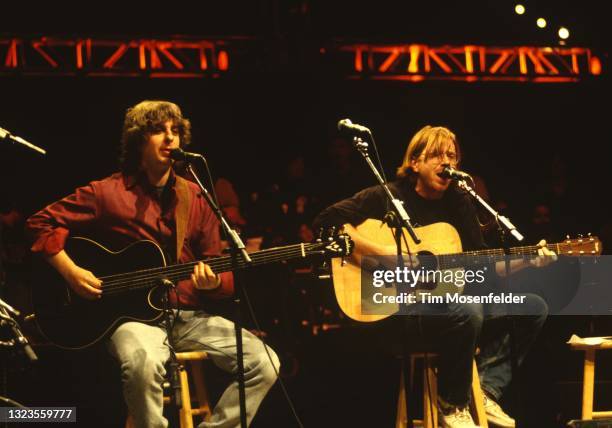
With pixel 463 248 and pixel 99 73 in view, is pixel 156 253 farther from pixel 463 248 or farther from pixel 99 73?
pixel 99 73

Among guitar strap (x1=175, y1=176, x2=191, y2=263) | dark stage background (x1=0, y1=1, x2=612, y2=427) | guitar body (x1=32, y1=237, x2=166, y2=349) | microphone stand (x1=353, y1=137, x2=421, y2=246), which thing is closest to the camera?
microphone stand (x1=353, y1=137, x2=421, y2=246)

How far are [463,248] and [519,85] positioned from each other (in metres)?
6.45

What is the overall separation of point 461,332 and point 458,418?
45 cm

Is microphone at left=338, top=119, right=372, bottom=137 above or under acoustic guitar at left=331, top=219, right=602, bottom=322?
above

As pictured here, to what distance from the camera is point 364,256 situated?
5.01m

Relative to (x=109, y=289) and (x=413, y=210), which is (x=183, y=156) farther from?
(x=413, y=210)

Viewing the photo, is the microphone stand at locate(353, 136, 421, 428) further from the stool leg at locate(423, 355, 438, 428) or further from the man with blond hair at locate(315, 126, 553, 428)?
the man with blond hair at locate(315, 126, 553, 428)

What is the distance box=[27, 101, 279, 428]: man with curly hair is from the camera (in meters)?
3.94

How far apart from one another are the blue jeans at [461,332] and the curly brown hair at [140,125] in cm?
166

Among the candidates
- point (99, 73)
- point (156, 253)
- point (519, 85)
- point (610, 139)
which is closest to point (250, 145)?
point (99, 73)

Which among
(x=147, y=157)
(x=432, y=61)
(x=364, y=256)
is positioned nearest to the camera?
(x=147, y=157)

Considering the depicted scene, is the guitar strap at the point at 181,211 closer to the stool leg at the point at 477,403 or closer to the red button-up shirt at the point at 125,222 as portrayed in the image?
the red button-up shirt at the point at 125,222

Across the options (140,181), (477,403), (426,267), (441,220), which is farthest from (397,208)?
(140,181)

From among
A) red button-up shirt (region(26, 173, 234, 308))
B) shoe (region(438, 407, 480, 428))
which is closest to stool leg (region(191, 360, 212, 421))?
red button-up shirt (region(26, 173, 234, 308))
